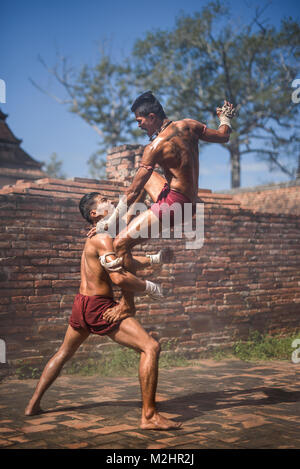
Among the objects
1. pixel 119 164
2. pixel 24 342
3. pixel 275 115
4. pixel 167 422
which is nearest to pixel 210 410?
pixel 167 422

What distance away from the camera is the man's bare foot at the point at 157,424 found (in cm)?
389

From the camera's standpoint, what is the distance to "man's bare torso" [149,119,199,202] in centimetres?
431

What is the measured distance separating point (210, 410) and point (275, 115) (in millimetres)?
23559

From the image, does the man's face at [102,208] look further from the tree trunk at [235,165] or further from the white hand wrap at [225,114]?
the tree trunk at [235,165]

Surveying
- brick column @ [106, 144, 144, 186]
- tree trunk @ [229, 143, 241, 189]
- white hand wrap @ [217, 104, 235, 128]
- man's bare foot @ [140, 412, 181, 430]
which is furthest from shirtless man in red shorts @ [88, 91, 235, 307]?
tree trunk @ [229, 143, 241, 189]

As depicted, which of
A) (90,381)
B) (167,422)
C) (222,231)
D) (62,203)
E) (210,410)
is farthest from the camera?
(222,231)

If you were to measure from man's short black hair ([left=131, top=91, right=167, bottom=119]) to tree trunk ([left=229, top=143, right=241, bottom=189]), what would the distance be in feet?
71.7

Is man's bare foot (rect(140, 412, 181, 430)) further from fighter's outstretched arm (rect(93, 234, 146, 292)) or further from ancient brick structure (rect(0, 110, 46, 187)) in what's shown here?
ancient brick structure (rect(0, 110, 46, 187))

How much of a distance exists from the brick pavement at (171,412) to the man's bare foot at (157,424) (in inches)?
2.2

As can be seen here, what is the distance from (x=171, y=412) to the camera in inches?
178

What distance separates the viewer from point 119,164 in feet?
28.4
